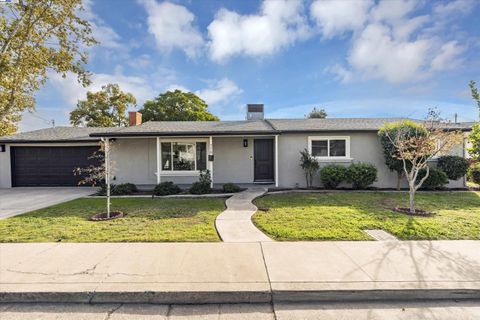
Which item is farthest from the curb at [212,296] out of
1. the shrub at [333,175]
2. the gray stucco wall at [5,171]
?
the gray stucco wall at [5,171]

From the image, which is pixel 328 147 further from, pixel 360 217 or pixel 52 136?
pixel 52 136

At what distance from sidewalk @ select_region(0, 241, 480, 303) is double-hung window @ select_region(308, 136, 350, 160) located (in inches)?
274

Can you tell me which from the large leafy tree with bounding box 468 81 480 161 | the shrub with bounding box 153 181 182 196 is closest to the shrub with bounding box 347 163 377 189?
the large leafy tree with bounding box 468 81 480 161

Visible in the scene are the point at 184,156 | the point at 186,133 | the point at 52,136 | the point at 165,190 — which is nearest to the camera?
the point at 165,190

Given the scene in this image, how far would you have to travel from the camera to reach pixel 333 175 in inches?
401

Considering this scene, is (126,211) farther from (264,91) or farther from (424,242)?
(264,91)

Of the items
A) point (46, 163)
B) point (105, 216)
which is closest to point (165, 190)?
point (105, 216)

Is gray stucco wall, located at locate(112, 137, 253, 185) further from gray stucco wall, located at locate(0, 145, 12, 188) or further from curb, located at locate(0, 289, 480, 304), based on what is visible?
curb, located at locate(0, 289, 480, 304)

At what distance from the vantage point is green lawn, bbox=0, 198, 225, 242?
4898 mm

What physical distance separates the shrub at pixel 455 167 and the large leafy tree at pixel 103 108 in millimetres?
29772

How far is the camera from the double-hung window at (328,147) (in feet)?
36.9

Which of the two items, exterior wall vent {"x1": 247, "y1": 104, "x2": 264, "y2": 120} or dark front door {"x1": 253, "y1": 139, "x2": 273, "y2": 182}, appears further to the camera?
exterior wall vent {"x1": 247, "y1": 104, "x2": 264, "y2": 120}

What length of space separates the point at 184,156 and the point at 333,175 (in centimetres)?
689

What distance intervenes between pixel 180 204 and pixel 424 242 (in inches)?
257
